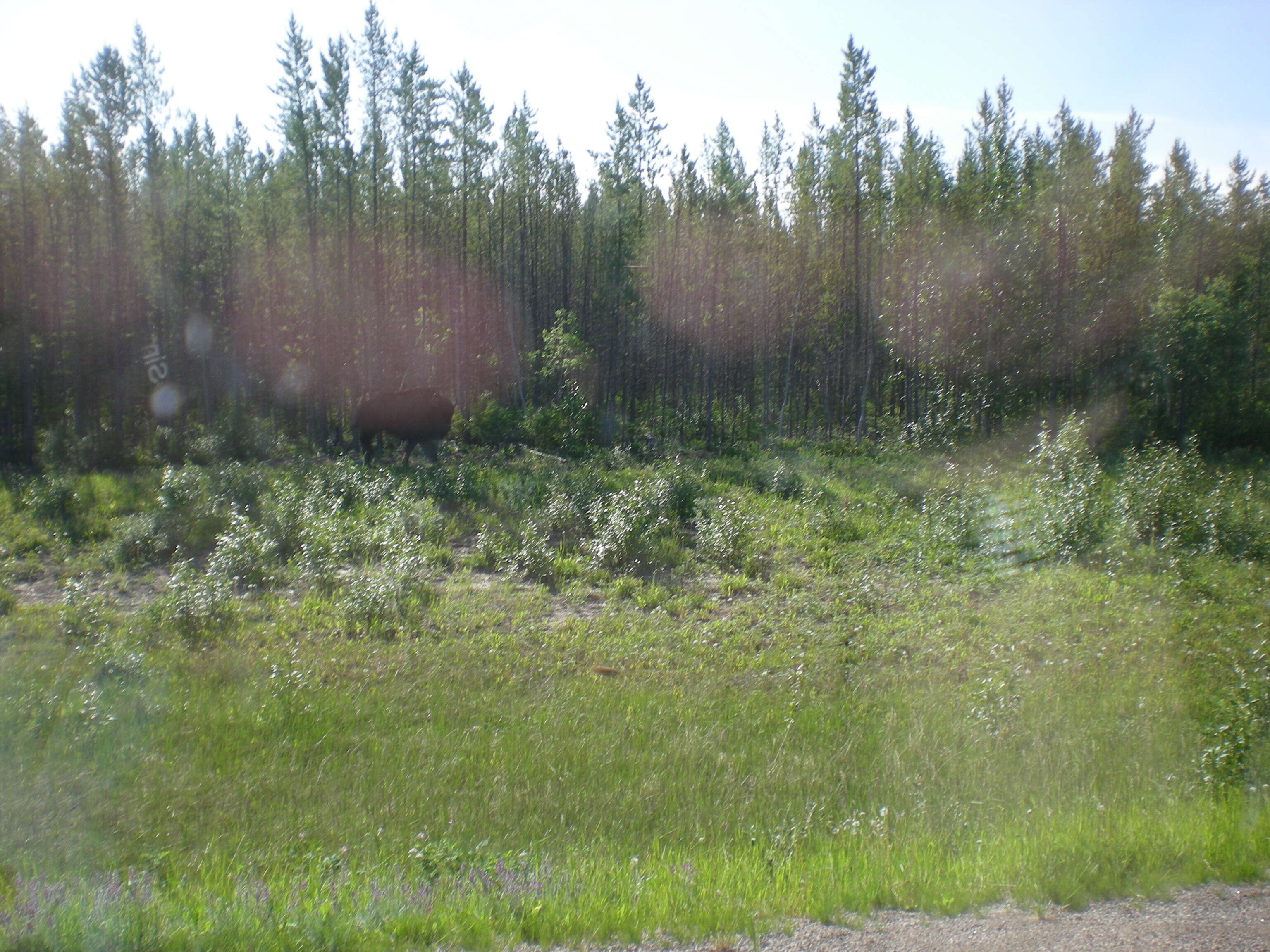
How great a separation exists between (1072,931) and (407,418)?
18470 millimetres

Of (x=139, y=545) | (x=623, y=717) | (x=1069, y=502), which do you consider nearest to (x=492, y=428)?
(x=139, y=545)

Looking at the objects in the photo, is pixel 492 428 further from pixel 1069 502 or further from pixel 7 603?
pixel 1069 502

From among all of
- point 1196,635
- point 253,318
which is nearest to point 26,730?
point 1196,635

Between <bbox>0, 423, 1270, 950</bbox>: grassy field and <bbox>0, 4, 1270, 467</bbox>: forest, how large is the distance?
1193 centimetres

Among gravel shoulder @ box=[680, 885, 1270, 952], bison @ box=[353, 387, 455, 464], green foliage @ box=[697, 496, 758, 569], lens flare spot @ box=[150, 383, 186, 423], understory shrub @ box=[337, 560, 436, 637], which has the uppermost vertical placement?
lens flare spot @ box=[150, 383, 186, 423]

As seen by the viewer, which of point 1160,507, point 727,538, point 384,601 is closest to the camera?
point 384,601

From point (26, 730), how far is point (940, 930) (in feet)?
19.7

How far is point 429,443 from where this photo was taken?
2086cm

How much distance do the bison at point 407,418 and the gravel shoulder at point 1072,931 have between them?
58.4 feet

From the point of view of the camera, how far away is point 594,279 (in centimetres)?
3962

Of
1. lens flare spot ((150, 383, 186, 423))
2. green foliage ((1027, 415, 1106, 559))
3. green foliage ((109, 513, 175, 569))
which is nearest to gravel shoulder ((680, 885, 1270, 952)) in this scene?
green foliage ((1027, 415, 1106, 559))

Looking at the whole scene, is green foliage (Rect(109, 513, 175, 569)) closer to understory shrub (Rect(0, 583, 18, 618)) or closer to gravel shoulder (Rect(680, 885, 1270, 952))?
understory shrub (Rect(0, 583, 18, 618))

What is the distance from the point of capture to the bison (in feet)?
67.1

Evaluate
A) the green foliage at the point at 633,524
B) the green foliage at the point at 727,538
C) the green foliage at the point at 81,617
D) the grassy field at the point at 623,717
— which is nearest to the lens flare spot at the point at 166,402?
the grassy field at the point at 623,717
